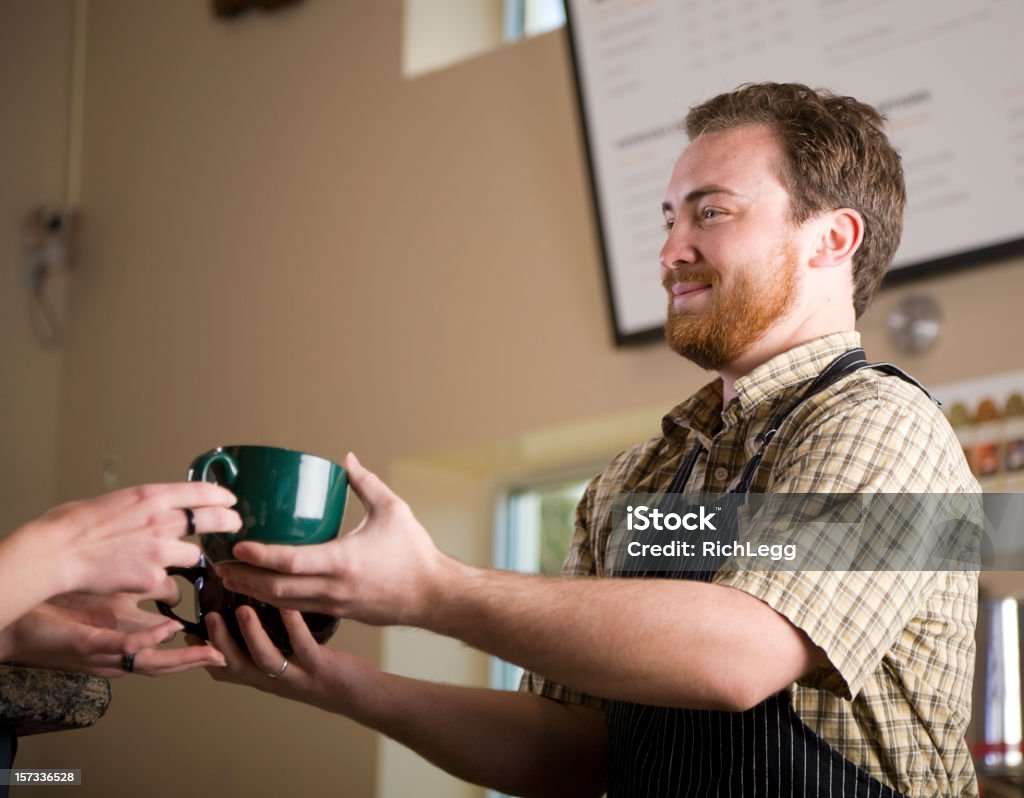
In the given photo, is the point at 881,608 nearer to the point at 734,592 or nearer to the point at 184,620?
the point at 734,592

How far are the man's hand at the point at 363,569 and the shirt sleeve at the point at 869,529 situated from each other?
0.87 feet

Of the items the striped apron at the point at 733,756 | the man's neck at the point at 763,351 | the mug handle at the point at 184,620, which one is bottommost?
the striped apron at the point at 733,756

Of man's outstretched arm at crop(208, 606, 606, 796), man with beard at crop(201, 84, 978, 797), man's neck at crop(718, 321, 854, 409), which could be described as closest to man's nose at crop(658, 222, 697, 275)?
man with beard at crop(201, 84, 978, 797)

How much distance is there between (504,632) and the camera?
104 centimetres

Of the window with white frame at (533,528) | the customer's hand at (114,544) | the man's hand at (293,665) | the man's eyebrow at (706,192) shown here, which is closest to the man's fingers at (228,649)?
the man's hand at (293,665)

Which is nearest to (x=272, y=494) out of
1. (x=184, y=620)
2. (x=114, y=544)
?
(x=114, y=544)

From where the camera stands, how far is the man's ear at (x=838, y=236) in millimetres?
1550

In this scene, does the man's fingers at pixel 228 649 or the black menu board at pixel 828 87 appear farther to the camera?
the black menu board at pixel 828 87

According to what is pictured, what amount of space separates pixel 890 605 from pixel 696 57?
5.70 feet

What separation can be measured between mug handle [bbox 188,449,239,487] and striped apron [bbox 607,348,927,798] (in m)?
0.49

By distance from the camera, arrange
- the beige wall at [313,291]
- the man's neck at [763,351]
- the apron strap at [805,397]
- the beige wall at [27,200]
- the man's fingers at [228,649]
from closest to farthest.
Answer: the man's fingers at [228,649] < the apron strap at [805,397] < the man's neck at [763,351] < the beige wall at [313,291] < the beige wall at [27,200]

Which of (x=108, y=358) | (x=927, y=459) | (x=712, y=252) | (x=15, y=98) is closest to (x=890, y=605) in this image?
(x=927, y=459)

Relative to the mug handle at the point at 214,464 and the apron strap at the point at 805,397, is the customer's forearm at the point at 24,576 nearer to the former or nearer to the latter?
the mug handle at the point at 214,464

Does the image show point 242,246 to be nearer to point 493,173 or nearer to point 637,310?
point 493,173
